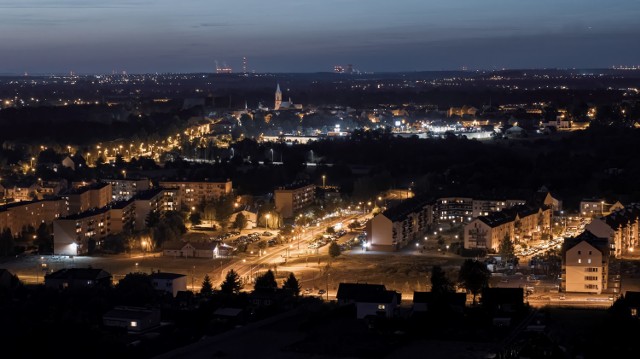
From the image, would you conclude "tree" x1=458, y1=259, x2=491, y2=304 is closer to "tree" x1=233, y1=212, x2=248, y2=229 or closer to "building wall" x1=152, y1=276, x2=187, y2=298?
"building wall" x1=152, y1=276, x2=187, y2=298

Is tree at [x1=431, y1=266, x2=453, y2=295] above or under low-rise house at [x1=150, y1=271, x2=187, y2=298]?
above

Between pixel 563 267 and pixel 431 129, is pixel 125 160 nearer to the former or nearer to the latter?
pixel 431 129

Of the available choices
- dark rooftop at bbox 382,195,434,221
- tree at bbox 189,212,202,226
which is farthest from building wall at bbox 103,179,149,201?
dark rooftop at bbox 382,195,434,221

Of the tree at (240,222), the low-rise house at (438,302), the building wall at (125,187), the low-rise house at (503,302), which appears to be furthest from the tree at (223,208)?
the low-rise house at (503,302)

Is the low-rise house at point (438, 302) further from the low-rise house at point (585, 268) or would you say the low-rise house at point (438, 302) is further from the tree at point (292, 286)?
the low-rise house at point (585, 268)

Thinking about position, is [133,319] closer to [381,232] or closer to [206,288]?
[206,288]
